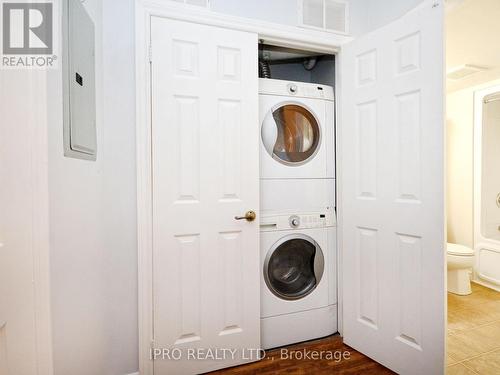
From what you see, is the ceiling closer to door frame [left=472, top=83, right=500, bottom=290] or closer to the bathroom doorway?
the bathroom doorway

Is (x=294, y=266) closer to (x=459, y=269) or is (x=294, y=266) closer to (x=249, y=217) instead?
(x=249, y=217)

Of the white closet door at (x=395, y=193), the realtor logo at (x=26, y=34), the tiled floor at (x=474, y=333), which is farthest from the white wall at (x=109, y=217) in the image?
the tiled floor at (x=474, y=333)

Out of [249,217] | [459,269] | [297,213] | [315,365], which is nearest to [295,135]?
[297,213]

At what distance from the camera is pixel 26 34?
958mm

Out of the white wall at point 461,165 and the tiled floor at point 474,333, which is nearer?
the tiled floor at point 474,333

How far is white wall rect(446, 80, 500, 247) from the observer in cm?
329

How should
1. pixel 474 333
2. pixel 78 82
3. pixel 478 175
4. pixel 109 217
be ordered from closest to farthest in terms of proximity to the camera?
1. pixel 78 82
2. pixel 109 217
3. pixel 474 333
4. pixel 478 175

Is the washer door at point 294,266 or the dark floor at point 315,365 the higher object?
the washer door at point 294,266

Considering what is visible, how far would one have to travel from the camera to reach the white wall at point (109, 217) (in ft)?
4.46

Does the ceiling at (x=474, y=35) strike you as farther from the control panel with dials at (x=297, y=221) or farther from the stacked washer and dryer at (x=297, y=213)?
the control panel with dials at (x=297, y=221)

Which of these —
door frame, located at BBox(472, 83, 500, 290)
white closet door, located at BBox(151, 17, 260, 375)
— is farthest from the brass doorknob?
door frame, located at BBox(472, 83, 500, 290)

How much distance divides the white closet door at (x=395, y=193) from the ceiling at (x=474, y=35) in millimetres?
405

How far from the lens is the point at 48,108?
1025 mm

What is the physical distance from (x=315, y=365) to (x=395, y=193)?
1.16 m
